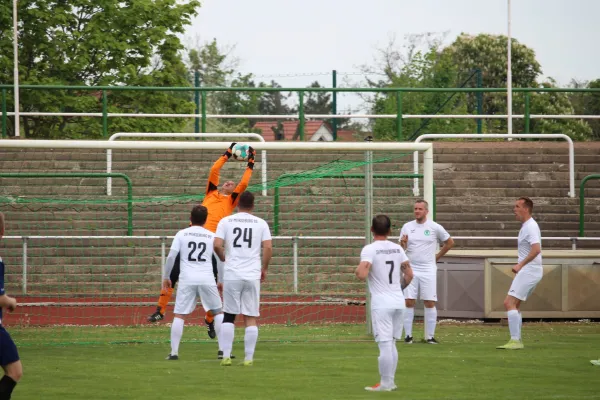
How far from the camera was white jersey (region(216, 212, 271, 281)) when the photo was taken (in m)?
12.0

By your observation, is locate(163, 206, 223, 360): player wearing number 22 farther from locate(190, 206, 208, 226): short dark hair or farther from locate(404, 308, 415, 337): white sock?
locate(404, 308, 415, 337): white sock

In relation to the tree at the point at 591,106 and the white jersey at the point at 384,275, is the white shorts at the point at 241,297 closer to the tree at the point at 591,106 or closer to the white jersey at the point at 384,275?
the white jersey at the point at 384,275

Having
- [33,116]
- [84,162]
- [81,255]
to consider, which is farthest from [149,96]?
[81,255]

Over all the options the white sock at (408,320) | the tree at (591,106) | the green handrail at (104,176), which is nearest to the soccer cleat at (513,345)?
the white sock at (408,320)

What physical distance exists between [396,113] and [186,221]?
25.6ft

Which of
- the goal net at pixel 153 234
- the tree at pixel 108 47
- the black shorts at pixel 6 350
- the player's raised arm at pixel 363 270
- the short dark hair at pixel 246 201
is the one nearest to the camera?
the black shorts at pixel 6 350

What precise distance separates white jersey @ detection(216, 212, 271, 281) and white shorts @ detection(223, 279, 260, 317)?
8cm

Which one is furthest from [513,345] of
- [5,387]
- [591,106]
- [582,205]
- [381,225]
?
[591,106]

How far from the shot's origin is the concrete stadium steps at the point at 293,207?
19188 mm

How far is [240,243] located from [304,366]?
5.39 feet

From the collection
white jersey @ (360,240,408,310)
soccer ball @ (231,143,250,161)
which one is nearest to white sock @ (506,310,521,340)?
soccer ball @ (231,143,250,161)

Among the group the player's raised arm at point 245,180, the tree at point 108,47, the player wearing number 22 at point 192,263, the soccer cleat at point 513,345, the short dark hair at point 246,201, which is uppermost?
the tree at point 108,47

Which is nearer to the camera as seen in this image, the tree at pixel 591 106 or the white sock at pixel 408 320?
the white sock at pixel 408 320

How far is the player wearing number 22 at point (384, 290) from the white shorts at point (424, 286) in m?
4.93
